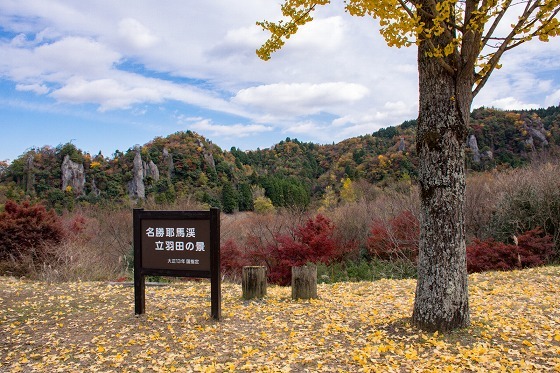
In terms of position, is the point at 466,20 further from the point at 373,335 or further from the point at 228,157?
the point at 228,157

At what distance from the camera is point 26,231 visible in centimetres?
1243

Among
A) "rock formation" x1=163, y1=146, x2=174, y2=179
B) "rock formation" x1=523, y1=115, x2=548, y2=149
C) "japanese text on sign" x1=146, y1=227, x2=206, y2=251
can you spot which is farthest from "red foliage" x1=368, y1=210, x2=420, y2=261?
"rock formation" x1=163, y1=146, x2=174, y2=179

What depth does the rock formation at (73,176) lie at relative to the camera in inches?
1238

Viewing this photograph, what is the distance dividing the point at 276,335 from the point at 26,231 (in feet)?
33.7

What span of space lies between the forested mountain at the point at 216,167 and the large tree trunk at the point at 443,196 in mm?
20917

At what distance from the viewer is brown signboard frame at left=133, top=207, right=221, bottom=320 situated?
584cm

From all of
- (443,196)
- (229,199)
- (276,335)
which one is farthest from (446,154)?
(229,199)

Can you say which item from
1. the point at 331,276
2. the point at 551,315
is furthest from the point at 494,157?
the point at 551,315

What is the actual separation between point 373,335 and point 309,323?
37.0 inches

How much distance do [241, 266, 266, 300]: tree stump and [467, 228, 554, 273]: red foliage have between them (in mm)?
6823

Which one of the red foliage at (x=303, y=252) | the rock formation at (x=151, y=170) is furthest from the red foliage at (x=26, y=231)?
the rock formation at (x=151, y=170)

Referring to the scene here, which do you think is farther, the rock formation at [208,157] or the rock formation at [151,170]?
the rock formation at [208,157]

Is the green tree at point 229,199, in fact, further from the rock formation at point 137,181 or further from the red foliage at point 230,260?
the red foliage at point 230,260

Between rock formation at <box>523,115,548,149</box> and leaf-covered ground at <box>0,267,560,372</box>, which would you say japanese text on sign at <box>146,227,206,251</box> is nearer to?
leaf-covered ground at <box>0,267,560,372</box>
